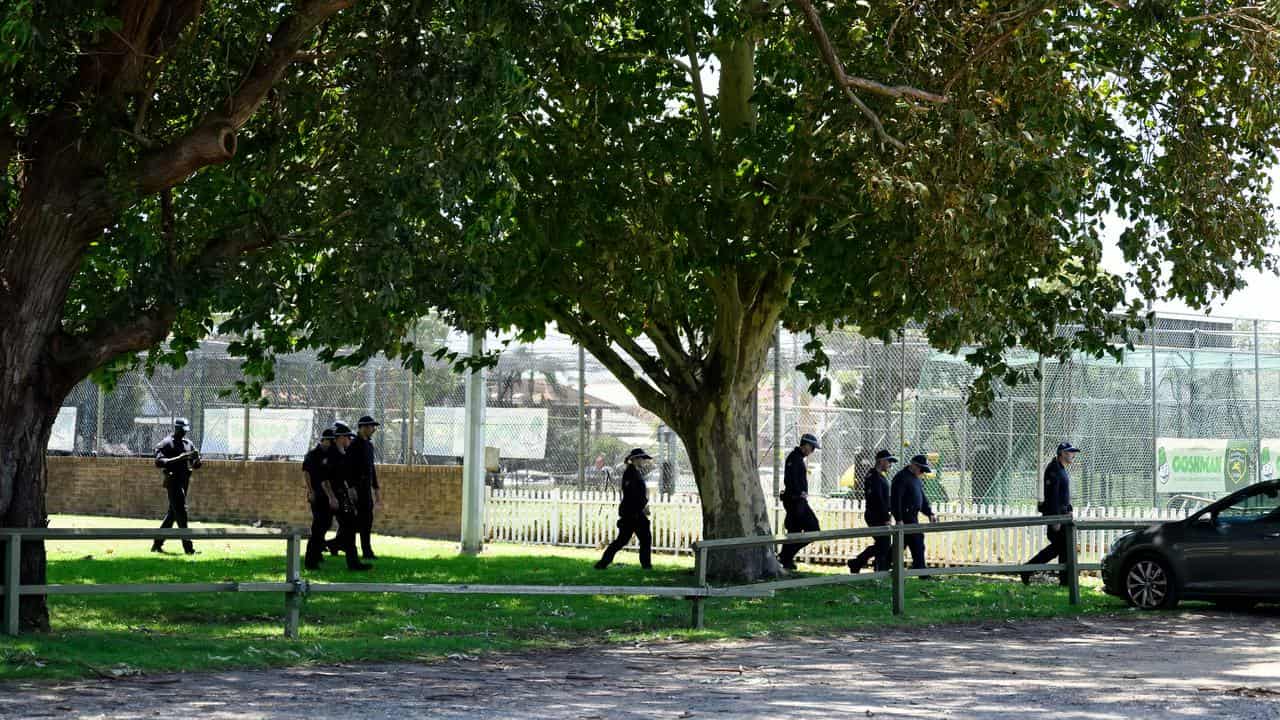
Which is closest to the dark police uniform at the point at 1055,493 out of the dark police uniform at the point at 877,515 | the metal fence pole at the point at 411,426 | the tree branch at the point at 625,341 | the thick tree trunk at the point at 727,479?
the dark police uniform at the point at 877,515

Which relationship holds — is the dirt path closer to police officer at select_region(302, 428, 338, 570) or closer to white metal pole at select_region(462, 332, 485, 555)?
police officer at select_region(302, 428, 338, 570)

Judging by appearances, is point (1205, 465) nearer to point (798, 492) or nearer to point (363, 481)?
point (798, 492)

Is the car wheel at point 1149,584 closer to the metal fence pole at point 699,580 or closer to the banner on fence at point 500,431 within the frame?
the metal fence pole at point 699,580

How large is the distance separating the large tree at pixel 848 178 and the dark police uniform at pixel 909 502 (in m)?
1.56

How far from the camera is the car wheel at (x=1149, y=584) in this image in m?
15.7

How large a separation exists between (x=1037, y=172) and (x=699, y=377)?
6.51 meters

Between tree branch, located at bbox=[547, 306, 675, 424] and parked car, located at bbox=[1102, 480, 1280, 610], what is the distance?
18.4 feet

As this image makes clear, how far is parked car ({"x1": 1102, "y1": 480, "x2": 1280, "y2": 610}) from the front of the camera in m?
15.1

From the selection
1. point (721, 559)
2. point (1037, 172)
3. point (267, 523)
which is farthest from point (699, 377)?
point (267, 523)

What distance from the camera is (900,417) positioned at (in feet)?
73.0

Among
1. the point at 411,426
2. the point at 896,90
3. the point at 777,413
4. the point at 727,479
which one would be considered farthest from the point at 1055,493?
the point at 411,426

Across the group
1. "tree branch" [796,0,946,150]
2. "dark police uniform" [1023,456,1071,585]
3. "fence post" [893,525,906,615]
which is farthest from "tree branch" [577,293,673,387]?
"dark police uniform" [1023,456,1071,585]

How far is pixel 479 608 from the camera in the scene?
1528 centimetres

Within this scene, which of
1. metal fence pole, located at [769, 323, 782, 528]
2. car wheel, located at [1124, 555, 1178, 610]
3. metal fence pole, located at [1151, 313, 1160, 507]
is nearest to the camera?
car wheel, located at [1124, 555, 1178, 610]
